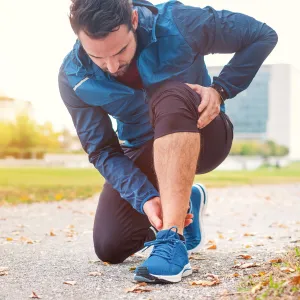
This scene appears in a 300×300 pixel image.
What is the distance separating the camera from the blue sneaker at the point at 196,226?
3.11 m

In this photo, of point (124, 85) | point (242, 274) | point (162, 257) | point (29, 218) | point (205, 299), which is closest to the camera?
point (205, 299)

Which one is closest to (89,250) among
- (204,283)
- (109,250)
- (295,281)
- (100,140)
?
Answer: (109,250)

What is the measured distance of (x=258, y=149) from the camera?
47.9 metres

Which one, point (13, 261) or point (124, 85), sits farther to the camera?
point (13, 261)

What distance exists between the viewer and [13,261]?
9.97ft

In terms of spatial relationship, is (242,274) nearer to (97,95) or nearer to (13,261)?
(97,95)

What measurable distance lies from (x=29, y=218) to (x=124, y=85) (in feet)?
11.1

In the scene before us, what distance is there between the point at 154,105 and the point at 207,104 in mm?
226

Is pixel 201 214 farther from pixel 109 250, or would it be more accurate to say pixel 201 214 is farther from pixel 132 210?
pixel 109 250

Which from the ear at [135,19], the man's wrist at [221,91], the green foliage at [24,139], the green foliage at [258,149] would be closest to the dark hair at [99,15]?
the ear at [135,19]

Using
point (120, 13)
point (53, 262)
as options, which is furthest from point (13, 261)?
point (120, 13)

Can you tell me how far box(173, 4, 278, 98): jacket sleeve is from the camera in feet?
8.47

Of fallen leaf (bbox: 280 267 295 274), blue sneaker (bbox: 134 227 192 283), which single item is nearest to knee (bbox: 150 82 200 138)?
blue sneaker (bbox: 134 227 192 283)

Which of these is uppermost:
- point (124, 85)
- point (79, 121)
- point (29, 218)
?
point (124, 85)
